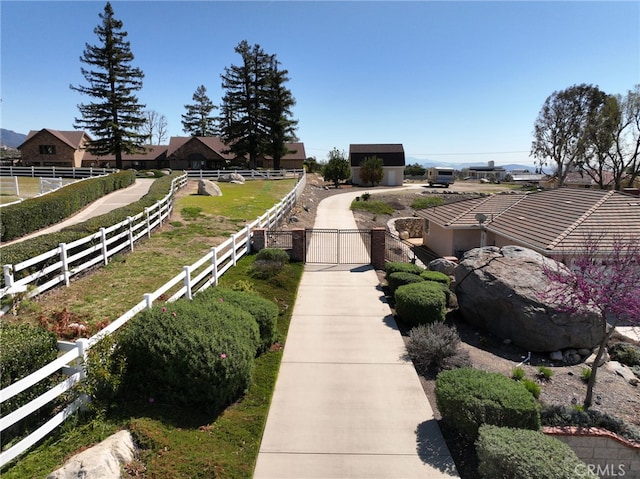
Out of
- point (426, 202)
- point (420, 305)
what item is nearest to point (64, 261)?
point (420, 305)

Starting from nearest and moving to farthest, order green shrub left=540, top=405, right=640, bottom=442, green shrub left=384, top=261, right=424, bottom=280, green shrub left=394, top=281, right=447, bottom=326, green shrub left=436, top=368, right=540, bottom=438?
green shrub left=436, top=368, right=540, bottom=438
green shrub left=540, top=405, right=640, bottom=442
green shrub left=394, top=281, right=447, bottom=326
green shrub left=384, top=261, right=424, bottom=280

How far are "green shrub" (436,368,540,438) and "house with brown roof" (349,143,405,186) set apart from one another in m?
49.2

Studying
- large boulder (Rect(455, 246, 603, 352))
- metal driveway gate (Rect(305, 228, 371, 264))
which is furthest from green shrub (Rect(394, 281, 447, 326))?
metal driveway gate (Rect(305, 228, 371, 264))

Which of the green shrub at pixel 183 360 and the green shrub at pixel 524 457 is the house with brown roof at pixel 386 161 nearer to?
the green shrub at pixel 183 360

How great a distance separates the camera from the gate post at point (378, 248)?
1650cm

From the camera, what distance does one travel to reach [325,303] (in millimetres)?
12555

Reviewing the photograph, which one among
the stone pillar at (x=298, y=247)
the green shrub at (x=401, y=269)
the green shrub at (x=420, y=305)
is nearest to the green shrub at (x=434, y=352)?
the green shrub at (x=420, y=305)

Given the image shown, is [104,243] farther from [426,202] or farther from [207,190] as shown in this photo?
[426,202]

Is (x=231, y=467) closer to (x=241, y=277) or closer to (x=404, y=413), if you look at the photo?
(x=404, y=413)

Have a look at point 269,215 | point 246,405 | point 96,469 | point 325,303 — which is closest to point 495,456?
point 246,405

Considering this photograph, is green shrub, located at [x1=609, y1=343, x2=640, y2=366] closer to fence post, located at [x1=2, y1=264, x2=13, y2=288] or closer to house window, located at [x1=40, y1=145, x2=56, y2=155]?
fence post, located at [x1=2, y1=264, x2=13, y2=288]

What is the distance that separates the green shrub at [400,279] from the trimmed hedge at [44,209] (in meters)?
14.1

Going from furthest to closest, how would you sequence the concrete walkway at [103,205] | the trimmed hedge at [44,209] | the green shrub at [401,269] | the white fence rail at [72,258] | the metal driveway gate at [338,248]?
the concrete walkway at [103,205]
the metal driveway gate at [338,248]
the trimmed hedge at [44,209]
the green shrub at [401,269]
the white fence rail at [72,258]

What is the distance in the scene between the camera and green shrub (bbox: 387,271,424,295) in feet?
42.1
